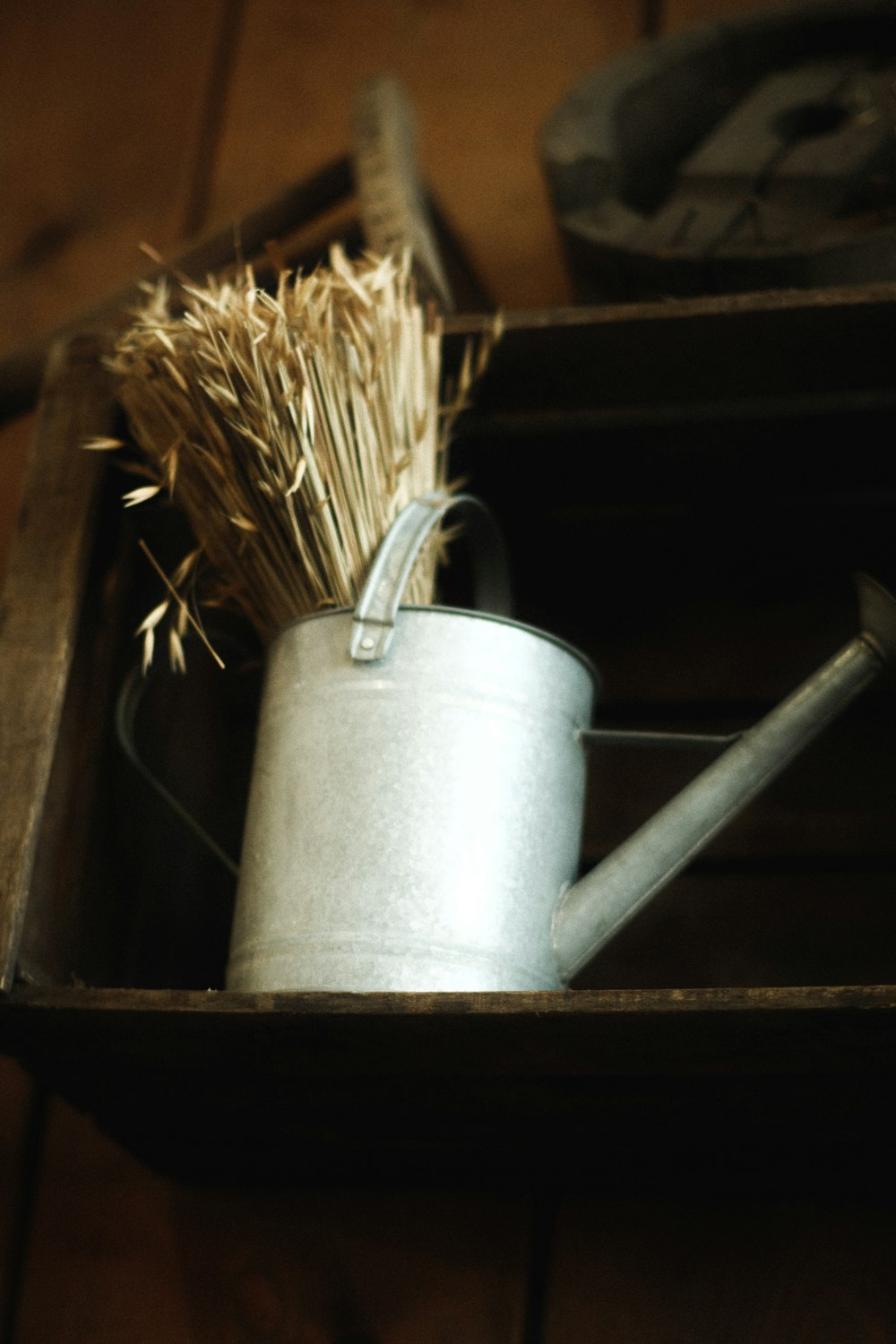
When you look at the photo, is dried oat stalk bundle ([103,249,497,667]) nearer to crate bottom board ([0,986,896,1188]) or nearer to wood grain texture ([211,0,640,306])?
crate bottom board ([0,986,896,1188])

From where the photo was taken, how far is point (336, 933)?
735 millimetres

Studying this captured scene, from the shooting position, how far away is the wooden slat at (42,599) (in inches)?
30.9

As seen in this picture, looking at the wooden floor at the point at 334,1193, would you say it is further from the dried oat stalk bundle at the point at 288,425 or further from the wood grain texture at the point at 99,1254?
the dried oat stalk bundle at the point at 288,425

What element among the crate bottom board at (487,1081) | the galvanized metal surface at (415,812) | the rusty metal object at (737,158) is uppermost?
the rusty metal object at (737,158)

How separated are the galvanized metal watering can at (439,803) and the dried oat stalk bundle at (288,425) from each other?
43 mm

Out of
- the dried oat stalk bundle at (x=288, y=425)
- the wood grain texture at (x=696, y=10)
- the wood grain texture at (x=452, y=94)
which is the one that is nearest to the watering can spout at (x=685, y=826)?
the dried oat stalk bundle at (x=288, y=425)

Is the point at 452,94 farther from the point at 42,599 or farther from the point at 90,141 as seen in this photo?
the point at 42,599

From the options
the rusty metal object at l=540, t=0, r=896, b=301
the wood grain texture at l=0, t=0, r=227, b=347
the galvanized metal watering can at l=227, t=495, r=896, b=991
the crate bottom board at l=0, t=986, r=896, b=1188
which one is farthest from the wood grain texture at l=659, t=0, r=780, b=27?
the crate bottom board at l=0, t=986, r=896, b=1188

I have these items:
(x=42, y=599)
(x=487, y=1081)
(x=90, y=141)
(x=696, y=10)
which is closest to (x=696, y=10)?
(x=696, y=10)

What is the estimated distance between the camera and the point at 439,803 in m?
0.76

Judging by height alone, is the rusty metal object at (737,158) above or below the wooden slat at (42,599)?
above

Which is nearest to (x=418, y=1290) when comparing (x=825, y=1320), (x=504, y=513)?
(x=825, y=1320)

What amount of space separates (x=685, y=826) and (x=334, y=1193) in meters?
0.39

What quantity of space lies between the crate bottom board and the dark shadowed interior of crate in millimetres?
113
